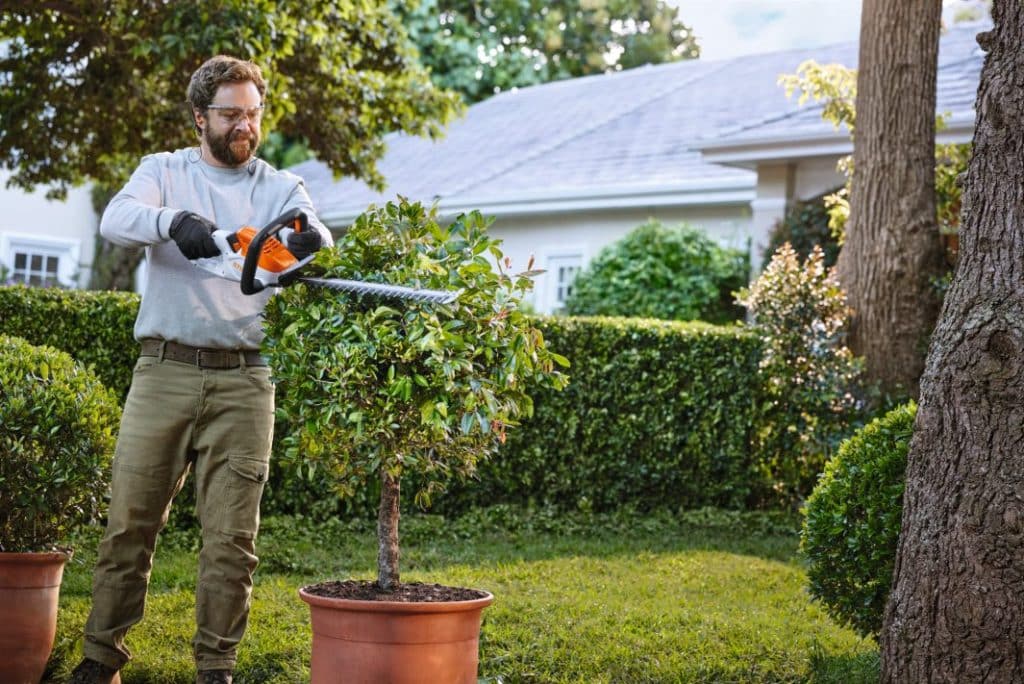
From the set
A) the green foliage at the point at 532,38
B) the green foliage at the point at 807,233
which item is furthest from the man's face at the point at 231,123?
the green foliage at the point at 532,38

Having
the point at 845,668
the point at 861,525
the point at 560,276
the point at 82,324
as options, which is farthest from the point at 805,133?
the point at 845,668

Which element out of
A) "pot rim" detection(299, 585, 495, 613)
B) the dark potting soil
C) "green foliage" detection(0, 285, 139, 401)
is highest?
"green foliage" detection(0, 285, 139, 401)

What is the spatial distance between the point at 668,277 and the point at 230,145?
28.8 ft

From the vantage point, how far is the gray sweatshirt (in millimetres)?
4344

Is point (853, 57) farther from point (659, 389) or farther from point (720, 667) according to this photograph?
point (720, 667)

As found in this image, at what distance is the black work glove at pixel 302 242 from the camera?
406 centimetres

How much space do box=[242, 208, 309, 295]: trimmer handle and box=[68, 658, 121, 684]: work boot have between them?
4.80 ft

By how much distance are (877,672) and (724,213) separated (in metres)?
9.35

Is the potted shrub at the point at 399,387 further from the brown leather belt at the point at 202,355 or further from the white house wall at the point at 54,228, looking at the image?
the white house wall at the point at 54,228

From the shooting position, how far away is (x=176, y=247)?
14.2ft

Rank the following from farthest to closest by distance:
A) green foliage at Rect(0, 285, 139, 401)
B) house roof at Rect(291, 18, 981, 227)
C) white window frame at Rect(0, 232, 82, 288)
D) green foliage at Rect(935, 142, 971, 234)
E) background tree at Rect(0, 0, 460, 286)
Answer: white window frame at Rect(0, 232, 82, 288) → house roof at Rect(291, 18, 981, 227) → background tree at Rect(0, 0, 460, 286) → green foliage at Rect(935, 142, 971, 234) → green foliage at Rect(0, 285, 139, 401)

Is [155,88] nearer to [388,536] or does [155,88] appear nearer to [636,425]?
[636,425]

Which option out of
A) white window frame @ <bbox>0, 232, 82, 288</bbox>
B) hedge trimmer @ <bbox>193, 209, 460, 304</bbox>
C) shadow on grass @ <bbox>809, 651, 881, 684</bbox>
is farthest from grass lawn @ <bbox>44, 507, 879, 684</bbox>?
white window frame @ <bbox>0, 232, 82, 288</bbox>

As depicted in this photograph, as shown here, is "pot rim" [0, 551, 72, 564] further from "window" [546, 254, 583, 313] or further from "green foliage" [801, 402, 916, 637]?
"window" [546, 254, 583, 313]
